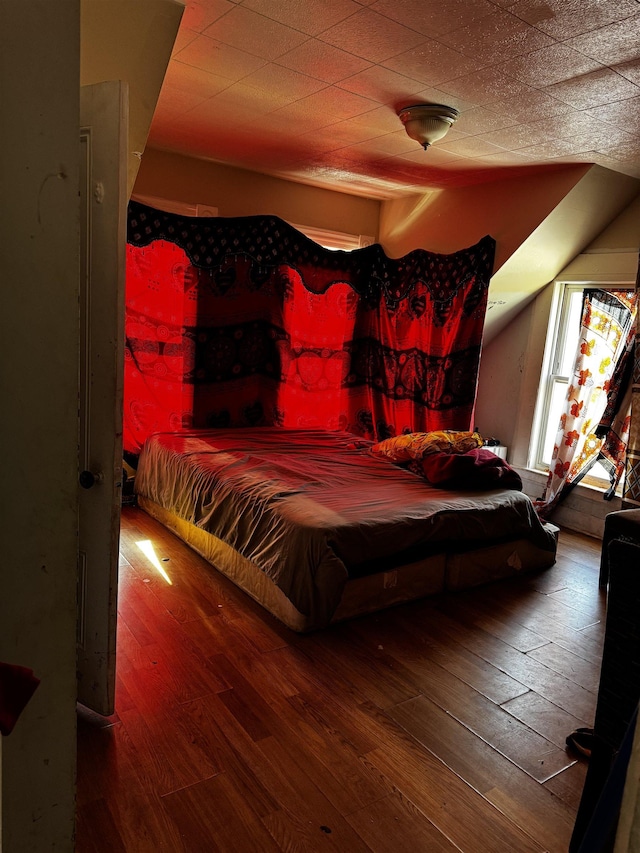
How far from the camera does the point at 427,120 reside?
2986mm

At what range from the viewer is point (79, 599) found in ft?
6.75

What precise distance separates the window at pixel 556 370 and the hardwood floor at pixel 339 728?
1.98 metres

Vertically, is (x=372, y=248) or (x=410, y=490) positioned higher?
(x=372, y=248)

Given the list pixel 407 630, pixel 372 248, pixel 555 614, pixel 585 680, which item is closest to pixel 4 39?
pixel 407 630

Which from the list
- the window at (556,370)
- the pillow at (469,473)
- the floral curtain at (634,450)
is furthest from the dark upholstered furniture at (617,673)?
the window at (556,370)

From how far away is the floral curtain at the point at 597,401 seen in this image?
171 inches

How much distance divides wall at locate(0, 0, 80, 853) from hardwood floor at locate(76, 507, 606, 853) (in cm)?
43

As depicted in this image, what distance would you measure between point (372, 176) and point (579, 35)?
245cm

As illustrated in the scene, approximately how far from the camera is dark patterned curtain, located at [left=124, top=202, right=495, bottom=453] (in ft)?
14.2

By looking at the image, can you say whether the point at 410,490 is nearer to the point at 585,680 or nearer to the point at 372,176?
the point at 585,680

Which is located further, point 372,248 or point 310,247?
point 372,248

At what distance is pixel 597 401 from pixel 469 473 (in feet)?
5.03

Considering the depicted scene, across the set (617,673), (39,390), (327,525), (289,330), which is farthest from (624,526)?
(39,390)

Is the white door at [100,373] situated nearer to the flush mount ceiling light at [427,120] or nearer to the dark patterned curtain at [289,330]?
the flush mount ceiling light at [427,120]
